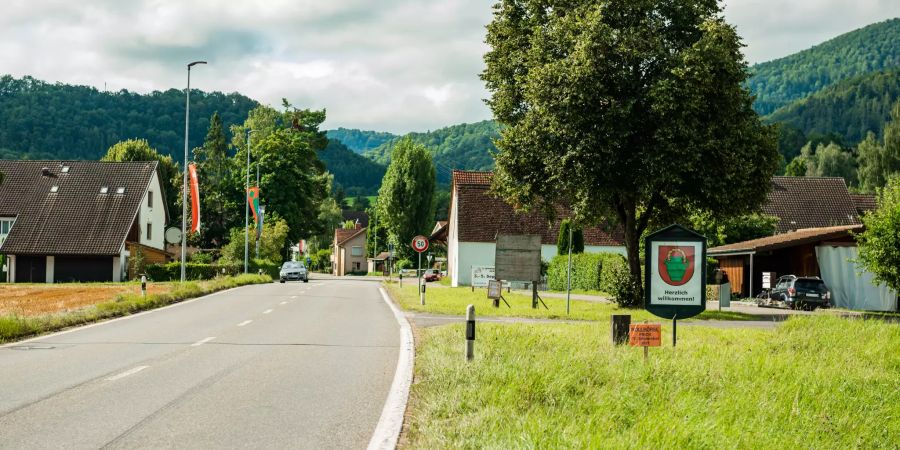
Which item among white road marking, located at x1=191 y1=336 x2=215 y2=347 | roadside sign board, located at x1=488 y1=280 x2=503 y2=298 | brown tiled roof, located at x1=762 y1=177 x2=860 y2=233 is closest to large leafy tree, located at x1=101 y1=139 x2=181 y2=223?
brown tiled roof, located at x1=762 y1=177 x2=860 y2=233

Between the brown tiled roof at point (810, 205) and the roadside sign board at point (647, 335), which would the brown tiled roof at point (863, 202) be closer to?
the brown tiled roof at point (810, 205)

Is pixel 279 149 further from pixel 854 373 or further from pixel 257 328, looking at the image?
pixel 854 373

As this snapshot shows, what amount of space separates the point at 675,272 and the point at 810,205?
167ft

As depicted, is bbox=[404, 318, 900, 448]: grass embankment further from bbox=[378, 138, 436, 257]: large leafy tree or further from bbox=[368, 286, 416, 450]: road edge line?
bbox=[378, 138, 436, 257]: large leafy tree

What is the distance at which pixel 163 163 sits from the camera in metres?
90.5

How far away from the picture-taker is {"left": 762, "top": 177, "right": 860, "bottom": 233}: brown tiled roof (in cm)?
5931

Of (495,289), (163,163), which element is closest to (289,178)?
(163,163)

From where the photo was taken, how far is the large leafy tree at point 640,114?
26250 mm

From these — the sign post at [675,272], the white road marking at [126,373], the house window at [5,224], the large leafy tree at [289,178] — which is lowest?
the white road marking at [126,373]

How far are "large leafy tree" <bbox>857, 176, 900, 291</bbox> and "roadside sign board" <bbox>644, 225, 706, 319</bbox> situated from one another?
1844 cm

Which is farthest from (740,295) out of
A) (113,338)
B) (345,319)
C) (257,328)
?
(113,338)

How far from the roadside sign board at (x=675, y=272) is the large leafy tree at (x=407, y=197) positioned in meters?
79.4

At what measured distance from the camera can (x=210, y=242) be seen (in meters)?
86.2

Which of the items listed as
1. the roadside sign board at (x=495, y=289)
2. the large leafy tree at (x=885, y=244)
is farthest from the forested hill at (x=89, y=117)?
the large leafy tree at (x=885, y=244)
